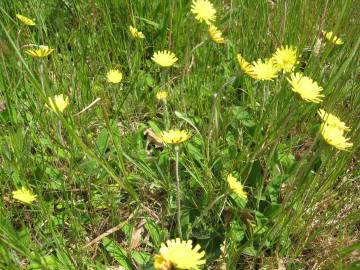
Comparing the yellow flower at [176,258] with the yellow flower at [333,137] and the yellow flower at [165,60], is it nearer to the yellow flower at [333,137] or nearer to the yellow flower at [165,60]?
the yellow flower at [333,137]

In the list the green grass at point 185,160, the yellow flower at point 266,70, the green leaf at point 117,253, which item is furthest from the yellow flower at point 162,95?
the green leaf at point 117,253

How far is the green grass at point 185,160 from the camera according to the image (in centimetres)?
96

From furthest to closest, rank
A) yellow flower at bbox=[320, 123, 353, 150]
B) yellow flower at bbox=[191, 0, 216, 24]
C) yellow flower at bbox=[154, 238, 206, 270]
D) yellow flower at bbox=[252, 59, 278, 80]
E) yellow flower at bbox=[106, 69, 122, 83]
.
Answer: yellow flower at bbox=[191, 0, 216, 24] → yellow flower at bbox=[106, 69, 122, 83] → yellow flower at bbox=[252, 59, 278, 80] → yellow flower at bbox=[320, 123, 353, 150] → yellow flower at bbox=[154, 238, 206, 270]

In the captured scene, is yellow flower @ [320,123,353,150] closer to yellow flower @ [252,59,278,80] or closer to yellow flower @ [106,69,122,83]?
yellow flower @ [252,59,278,80]

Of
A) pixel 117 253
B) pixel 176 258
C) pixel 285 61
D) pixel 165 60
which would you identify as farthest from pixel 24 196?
pixel 285 61

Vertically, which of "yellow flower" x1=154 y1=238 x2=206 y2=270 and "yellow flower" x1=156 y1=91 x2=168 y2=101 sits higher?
"yellow flower" x1=156 y1=91 x2=168 y2=101

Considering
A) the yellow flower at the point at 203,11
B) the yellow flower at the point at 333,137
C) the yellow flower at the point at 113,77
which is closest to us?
the yellow flower at the point at 333,137

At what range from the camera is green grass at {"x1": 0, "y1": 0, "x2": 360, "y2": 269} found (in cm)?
96

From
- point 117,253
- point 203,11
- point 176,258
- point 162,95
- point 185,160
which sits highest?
point 203,11

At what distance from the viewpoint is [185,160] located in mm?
1121

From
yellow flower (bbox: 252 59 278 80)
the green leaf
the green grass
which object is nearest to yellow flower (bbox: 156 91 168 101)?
the green grass

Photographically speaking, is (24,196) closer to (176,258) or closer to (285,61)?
(176,258)

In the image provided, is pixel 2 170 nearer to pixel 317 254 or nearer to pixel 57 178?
pixel 57 178

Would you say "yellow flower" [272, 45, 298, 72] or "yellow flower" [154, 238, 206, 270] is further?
"yellow flower" [272, 45, 298, 72]
